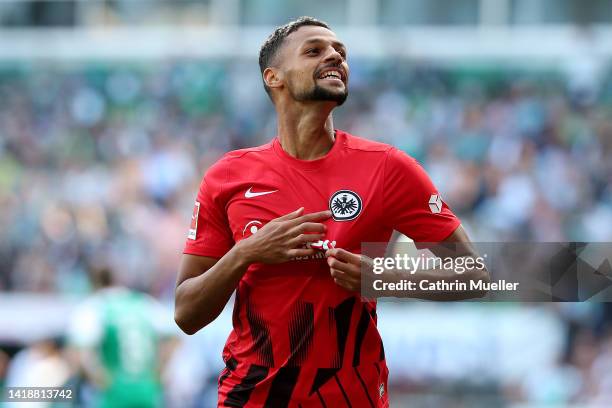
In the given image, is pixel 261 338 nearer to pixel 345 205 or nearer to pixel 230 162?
pixel 345 205

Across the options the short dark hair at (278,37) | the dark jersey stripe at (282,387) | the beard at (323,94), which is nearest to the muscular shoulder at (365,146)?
the beard at (323,94)

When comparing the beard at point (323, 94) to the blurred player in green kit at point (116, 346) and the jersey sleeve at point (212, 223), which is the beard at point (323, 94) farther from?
the blurred player in green kit at point (116, 346)

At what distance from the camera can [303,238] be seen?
404 centimetres

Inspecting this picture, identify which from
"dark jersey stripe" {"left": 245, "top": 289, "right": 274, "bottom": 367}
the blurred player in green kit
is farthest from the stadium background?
"dark jersey stripe" {"left": 245, "top": 289, "right": 274, "bottom": 367}

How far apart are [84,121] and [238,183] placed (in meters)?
13.5

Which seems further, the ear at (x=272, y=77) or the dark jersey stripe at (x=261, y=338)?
the ear at (x=272, y=77)

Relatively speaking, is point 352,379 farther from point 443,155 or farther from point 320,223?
point 443,155

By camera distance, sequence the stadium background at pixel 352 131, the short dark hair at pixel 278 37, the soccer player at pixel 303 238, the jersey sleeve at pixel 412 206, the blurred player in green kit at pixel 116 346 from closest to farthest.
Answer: the soccer player at pixel 303 238 → the jersey sleeve at pixel 412 206 → the short dark hair at pixel 278 37 → the blurred player in green kit at pixel 116 346 → the stadium background at pixel 352 131

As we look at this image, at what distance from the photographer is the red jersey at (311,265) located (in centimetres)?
413

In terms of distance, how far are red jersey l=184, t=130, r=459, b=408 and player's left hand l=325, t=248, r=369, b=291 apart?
150 mm

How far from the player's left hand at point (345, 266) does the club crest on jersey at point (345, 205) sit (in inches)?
9.2

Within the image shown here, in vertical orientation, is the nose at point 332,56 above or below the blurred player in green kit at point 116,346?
above

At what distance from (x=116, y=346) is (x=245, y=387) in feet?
16.2

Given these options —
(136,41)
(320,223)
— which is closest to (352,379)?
(320,223)
